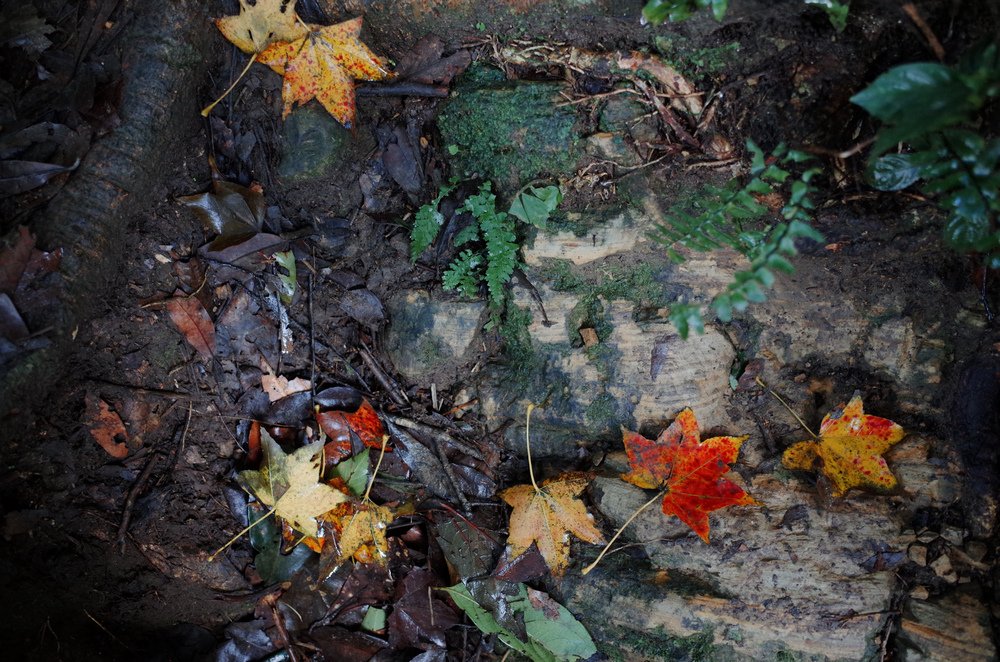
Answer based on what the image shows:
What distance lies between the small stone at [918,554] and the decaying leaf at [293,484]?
3.04 meters

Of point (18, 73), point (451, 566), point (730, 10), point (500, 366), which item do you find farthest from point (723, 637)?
point (18, 73)

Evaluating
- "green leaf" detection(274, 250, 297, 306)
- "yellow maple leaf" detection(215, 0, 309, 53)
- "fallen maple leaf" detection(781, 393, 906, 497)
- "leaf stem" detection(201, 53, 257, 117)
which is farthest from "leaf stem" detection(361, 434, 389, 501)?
"fallen maple leaf" detection(781, 393, 906, 497)

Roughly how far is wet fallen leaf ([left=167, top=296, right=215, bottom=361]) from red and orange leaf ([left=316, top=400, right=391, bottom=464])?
0.76 m

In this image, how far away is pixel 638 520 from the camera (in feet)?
10.8

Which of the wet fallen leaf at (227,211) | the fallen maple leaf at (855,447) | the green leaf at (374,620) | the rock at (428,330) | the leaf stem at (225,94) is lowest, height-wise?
the green leaf at (374,620)

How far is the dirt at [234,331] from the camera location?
295 cm

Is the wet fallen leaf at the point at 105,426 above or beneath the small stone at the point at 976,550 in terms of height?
above

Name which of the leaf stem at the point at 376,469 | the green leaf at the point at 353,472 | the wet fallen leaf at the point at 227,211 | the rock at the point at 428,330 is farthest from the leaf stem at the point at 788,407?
the wet fallen leaf at the point at 227,211

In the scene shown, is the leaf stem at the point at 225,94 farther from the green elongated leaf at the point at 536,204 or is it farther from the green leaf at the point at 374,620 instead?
the green leaf at the point at 374,620

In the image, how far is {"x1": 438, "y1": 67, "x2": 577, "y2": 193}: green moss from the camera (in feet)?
10.5

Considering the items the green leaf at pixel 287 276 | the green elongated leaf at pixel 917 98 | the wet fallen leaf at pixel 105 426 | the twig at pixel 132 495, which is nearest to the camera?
the green elongated leaf at pixel 917 98

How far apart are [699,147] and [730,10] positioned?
24.8 inches

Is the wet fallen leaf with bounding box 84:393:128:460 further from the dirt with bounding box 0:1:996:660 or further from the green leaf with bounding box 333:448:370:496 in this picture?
the green leaf with bounding box 333:448:370:496

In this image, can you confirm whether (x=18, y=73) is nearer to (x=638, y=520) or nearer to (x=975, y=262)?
(x=638, y=520)
